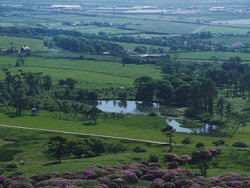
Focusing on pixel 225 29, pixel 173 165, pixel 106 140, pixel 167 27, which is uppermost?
pixel 167 27

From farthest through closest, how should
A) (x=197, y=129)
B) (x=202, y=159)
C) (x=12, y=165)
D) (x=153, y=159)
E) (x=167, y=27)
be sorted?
(x=167, y=27) → (x=197, y=129) → (x=153, y=159) → (x=12, y=165) → (x=202, y=159)

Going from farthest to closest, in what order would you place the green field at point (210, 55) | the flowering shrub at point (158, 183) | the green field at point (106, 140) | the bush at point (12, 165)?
the green field at point (210, 55) < the bush at point (12, 165) < the green field at point (106, 140) < the flowering shrub at point (158, 183)

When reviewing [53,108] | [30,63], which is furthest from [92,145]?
[30,63]

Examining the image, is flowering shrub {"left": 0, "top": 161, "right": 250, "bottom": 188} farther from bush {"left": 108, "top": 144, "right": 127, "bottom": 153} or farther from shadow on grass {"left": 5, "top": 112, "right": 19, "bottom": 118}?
shadow on grass {"left": 5, "top": 112, "right": 19, "bottom": 118}

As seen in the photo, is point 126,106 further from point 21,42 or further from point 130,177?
point 21,42

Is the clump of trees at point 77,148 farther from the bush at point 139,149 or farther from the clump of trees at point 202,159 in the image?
the clump of trees at point 202,159

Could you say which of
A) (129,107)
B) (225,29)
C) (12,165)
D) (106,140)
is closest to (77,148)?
(12,165)

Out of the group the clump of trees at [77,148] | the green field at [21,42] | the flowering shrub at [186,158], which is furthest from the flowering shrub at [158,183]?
the green field at [21,42]

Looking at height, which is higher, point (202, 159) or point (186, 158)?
point (202, 159)
